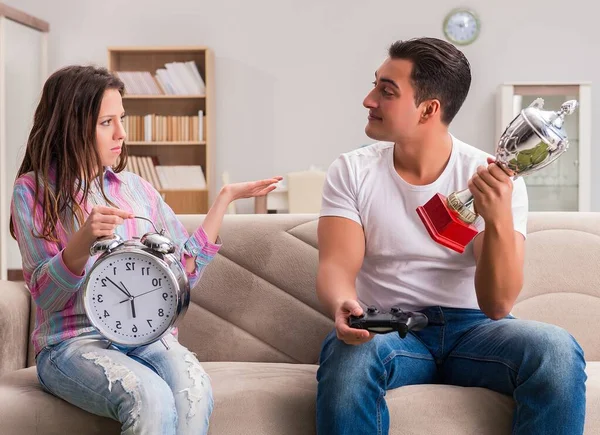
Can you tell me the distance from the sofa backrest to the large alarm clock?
1.59 feet

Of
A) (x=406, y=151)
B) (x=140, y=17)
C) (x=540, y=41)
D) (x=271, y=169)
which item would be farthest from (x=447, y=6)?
(x=406, y=151)

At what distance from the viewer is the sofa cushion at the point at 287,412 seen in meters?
1.73

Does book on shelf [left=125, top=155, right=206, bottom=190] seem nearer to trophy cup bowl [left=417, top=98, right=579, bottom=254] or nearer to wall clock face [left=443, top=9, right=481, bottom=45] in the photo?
wall clock face [left=443, top=9, right=481, bottom=45]

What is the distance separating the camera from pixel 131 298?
70.3 inches

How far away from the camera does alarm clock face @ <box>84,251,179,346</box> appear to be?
1.77m

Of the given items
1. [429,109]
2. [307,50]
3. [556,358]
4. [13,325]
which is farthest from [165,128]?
[556,358]

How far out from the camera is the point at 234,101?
7160mm

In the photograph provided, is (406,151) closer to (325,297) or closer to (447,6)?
(325,297)

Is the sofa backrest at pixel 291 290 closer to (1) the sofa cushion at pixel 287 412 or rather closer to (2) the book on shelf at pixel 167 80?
(1) the sofa cushion at pixel 287 412

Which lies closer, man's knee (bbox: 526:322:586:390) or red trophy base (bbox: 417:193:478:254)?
man's knee (bbox: 526:322:586:390)

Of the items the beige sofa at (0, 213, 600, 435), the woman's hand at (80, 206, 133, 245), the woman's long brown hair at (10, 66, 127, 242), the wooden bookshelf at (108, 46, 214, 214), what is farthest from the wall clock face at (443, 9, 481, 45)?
the woman's hand at (80, 206, 133, 245)

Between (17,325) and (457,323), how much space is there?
1060 millimetres

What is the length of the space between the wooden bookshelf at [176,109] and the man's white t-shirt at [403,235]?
4.83 metres

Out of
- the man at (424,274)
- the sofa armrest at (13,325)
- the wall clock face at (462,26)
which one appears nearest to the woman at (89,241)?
the sofa armrest at (13,325)
